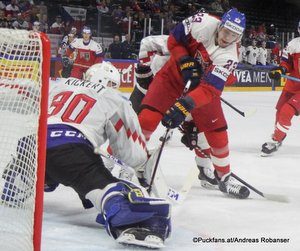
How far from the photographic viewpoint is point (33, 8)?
11188mm

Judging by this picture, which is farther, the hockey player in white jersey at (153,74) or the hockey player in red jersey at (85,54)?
the hockey player in red jersey at (85,54)

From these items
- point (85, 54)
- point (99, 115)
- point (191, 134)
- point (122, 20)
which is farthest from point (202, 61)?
point (122, 20)

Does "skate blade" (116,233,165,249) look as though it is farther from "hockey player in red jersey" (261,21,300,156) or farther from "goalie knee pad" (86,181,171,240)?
"hockey player in red jersey" (261,21,300,156)

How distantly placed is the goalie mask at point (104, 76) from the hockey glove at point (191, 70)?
69 centimetres

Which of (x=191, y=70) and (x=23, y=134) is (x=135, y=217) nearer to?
(x=23, y=134)

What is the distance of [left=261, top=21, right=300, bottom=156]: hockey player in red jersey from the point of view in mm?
5263

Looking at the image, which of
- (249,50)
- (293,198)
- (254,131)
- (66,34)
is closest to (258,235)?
(293,198)

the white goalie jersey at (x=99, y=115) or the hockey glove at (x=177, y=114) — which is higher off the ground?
the white goalie jersey at (x=99, y=115)

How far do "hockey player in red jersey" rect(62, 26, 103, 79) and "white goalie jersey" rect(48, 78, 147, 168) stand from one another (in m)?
6.67

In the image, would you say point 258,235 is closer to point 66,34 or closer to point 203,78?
point 203,78

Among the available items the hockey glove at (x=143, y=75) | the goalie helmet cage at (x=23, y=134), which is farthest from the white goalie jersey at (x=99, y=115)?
the hockey glove at (x=143, y=75)

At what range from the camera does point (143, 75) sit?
4.27 metres

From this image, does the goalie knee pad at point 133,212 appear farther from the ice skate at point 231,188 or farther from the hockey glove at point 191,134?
the hockey glove at point 191,134

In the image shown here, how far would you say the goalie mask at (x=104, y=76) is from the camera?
8.96 feet
